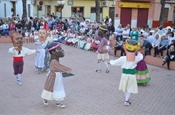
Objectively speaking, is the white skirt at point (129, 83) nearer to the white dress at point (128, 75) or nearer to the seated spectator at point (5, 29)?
the white dress at point (128, 75)

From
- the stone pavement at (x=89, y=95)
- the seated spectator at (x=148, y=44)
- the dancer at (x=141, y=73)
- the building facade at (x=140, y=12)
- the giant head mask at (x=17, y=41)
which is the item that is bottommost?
the stone pavement at (x=89, y=95)

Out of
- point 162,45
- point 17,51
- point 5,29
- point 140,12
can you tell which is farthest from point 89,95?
point 140,12

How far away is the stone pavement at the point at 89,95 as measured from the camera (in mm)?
7055

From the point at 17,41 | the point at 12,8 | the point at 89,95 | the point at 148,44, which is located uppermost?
the point at 12,8

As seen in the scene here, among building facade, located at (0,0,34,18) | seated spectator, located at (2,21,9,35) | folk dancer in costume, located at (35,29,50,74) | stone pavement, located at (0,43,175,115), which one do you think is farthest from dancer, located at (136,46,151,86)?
building facade, located at (0,0,34,18)

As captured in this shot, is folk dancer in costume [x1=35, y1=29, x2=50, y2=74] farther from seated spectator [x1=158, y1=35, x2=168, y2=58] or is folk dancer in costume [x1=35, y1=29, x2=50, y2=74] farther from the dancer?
seated spectator [x1=158, y1=35, x2=168, y2=58]

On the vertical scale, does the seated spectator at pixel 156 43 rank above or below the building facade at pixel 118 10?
below

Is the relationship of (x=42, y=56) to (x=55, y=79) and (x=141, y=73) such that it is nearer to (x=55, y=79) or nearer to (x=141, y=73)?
(x=141, y=73)

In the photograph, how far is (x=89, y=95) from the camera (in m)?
8.24

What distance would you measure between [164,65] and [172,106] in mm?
5281

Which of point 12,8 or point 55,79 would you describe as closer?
point 55,79

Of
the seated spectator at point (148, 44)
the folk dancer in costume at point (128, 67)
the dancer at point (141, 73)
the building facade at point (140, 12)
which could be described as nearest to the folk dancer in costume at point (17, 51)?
the folk dancer in costume at point (128, 67)

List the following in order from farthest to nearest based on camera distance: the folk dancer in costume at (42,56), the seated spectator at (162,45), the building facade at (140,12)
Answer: the building facade at (140,12) → the seated spectator at (162,45) → the folk dancer in costume at (42,56)

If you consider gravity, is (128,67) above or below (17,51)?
below
